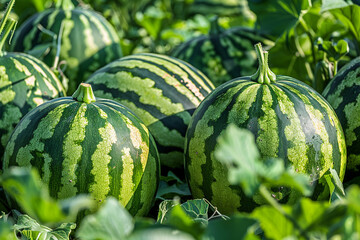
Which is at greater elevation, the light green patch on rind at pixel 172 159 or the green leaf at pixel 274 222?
the green leaf at pixel 274 222

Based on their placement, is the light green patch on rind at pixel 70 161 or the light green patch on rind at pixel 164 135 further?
the light green patch on rind at pixel 164 135

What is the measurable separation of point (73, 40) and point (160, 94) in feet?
2.60

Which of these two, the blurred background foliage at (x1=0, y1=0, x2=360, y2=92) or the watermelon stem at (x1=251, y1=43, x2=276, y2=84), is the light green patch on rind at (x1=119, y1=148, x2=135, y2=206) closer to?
the watermelon stem at (x1=251, y1=43, x2=276, y2=84)

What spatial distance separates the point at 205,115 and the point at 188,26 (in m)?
2.75

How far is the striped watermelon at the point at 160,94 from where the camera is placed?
1768 millimetres

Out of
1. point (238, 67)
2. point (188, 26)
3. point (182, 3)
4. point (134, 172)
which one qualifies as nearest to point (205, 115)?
point (134, 172)

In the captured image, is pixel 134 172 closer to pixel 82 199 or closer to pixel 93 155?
pixel 93 155

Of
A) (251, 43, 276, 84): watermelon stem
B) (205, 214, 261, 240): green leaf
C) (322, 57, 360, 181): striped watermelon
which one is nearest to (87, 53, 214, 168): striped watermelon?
(251, 43, 276, 84): watermelon stem

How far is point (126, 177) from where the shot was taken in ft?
4.55

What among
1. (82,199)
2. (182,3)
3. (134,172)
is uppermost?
(82,199)

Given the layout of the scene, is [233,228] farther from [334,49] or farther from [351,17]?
[351,17]

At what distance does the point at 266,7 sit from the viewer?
2.38 meters


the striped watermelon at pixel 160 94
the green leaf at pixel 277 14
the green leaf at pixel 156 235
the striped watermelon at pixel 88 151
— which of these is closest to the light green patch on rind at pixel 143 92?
the striped watermelon at pixel 160 94

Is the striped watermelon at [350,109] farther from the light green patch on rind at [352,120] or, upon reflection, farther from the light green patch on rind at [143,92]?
the light green patch on rind at [143,92]
